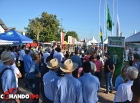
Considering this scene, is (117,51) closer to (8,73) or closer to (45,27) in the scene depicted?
(8,73)

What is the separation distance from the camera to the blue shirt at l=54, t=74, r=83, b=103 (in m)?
3.83

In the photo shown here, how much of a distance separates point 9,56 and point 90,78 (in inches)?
69.4

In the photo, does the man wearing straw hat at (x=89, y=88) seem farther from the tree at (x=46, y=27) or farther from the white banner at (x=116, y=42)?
→ the tree at (x=46, y=27)

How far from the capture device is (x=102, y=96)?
836 cm

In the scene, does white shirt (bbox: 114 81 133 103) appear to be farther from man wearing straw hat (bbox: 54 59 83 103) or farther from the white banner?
the white banner

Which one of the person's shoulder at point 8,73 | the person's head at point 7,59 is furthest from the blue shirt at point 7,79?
the person's head at point 7,59

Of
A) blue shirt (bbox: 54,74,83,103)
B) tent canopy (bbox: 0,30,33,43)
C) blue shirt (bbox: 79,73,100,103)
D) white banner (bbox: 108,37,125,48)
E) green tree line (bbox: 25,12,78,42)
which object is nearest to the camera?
blue shirt (bbox: 54,74,83,103)

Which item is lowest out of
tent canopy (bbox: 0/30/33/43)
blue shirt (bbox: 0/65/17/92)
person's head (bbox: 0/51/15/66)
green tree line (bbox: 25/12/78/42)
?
blue shirt (bbox: 0/65/17/92)

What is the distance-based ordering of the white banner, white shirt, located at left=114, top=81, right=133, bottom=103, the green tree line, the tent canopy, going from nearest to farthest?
white shirt, located at left=114, top=81, right=133, bottom=103 < the white banner < the tent canopy < the green tree line

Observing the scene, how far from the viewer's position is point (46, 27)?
1960 inches

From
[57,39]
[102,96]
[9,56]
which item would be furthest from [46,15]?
[9,56]

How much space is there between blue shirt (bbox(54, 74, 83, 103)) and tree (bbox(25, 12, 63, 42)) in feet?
147

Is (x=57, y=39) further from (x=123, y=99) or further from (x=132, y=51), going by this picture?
(x=123, y=99)

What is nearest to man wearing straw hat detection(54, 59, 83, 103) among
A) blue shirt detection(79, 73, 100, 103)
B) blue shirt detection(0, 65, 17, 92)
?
blue shirt detection(79, 73, 100, 103)
